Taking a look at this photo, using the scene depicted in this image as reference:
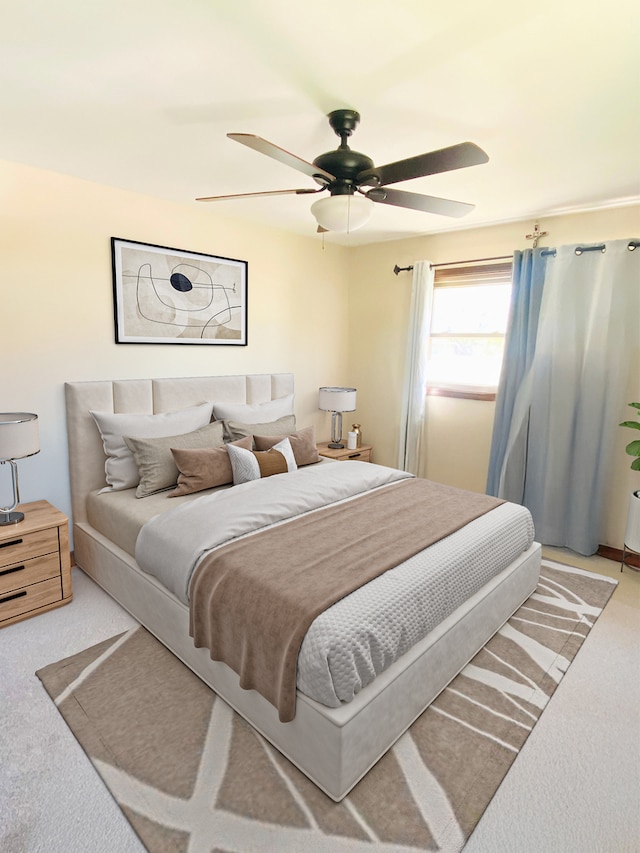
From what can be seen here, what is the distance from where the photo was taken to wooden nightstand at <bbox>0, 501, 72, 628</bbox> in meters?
2.49

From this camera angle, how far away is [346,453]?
4414 mm

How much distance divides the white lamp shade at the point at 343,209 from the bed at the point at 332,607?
1488mm

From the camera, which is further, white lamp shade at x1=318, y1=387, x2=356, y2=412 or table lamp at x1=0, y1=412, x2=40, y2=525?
white lamp shade at x1=318, y1=387, x2=356, y2=412

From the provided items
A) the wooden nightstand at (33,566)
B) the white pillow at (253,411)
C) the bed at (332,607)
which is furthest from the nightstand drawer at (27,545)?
the white pillow at (253,411)

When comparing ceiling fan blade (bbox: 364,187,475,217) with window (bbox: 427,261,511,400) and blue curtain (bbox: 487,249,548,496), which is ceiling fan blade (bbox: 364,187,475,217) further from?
window (bbox: 427,261,511,400)

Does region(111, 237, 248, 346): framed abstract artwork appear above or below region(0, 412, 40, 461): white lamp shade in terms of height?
above

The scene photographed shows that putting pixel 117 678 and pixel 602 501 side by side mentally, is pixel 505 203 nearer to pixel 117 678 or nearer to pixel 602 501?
pixel 602 501

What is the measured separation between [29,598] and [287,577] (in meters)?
1.67

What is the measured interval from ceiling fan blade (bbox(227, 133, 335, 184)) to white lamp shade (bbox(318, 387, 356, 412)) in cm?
245

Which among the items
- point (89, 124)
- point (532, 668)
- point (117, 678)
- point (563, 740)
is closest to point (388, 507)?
point (532, 668)

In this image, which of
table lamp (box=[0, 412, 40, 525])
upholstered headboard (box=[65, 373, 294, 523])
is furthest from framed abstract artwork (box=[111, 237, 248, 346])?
table lamp (box=[0, 412, 40, 525])

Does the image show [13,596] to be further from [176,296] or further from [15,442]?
[176,296]

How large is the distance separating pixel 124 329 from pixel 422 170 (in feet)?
7.45

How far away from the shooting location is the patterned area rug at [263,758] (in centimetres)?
150
